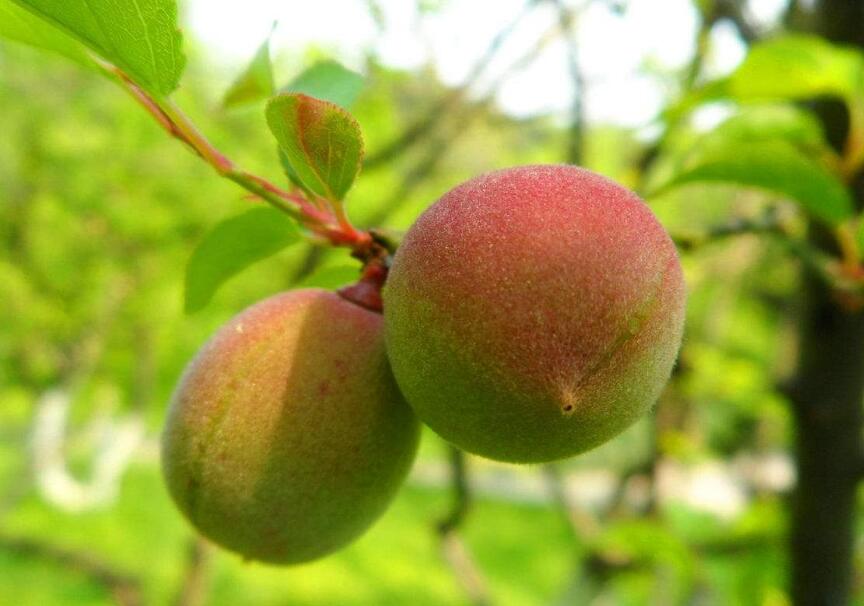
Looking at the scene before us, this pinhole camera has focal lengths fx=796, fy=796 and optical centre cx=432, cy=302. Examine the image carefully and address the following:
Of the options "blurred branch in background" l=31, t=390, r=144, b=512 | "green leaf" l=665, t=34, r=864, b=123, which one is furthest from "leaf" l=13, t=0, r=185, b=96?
"blurred branch in background" l=31, t=390, r=144, b=512

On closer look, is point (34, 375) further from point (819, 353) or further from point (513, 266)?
point (513, 266)

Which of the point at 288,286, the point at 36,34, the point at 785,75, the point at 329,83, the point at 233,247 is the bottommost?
the point at 288,286

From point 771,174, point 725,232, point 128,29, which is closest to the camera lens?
point 128,29

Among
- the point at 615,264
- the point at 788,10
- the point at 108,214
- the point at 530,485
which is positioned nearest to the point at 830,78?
the point at 788,10

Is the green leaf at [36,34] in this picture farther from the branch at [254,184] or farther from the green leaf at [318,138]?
the green leaf at [318,138]

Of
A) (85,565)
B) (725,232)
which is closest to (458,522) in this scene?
(725,232)

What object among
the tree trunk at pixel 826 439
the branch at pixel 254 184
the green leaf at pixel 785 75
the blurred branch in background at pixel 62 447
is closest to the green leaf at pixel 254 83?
the branch at pixel 254 184

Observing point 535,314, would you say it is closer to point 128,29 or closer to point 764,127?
point 128,29
